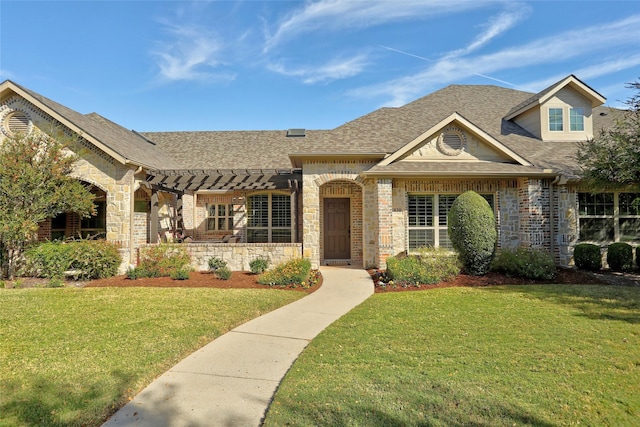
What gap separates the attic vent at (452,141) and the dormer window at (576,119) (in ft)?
17.5

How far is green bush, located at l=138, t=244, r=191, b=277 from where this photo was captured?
1115cm

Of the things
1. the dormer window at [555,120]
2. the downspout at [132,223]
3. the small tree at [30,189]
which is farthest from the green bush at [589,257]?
the small tree at [30,189]

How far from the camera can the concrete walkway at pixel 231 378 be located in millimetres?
3369

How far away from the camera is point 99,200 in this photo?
1408cm

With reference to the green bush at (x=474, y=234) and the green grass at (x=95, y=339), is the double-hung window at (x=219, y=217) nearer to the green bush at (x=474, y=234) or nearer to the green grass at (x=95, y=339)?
the green grass at (x=95, y=339)

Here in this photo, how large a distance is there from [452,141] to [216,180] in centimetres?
906

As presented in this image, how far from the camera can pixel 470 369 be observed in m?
4.28

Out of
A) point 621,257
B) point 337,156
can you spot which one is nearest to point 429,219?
point 337,156

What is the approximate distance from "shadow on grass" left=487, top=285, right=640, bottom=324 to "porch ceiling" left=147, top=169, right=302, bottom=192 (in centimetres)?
795

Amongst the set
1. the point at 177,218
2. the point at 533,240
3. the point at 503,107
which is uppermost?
the point at 503,107

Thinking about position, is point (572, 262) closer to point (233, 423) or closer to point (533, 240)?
point (533, 240)

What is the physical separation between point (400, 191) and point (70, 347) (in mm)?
10231

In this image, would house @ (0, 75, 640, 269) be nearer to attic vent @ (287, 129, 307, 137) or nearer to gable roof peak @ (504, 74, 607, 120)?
gable roof peak @ (504, 74, 607, 120)

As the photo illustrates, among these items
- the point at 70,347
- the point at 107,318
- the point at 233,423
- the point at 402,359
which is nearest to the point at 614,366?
the point at 402,359
